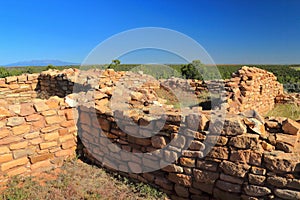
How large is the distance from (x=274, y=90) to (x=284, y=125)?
10.2m

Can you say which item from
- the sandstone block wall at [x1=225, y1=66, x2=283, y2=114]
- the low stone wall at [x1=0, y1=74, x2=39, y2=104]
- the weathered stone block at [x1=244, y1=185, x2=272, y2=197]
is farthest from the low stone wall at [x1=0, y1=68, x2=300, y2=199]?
the low stone wall at [x1=0, y1=74, x2=39, y2=104]

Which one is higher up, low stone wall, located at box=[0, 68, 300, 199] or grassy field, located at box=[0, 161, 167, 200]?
low stone wall, located at box=[0, 68, 300, 199]

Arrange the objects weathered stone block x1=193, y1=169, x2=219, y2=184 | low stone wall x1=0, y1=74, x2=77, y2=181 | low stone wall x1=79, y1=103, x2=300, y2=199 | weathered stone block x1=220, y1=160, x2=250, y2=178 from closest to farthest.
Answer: low stone wall x1=79, y1=103, x2=300, y2=199 → weathered stone block x1=220, y1=160, x2=250, y2=178 → weathered stone block x1=193, y1=169, x2=219, y2=184 → low stone wall x1=0, y1=74, x2=77, y2=181

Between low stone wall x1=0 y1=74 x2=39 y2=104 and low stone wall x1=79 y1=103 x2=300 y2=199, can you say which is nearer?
low stone wall x1=79 y1=103 x2=300 y2=199

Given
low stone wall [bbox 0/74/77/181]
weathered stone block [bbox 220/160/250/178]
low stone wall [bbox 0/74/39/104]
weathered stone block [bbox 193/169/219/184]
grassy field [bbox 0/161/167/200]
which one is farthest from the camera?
low stone wall [bbox 0/74/39/104]

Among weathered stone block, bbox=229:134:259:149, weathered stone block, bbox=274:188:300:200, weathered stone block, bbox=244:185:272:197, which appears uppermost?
weathered stone block, bbox=229:134:259:149

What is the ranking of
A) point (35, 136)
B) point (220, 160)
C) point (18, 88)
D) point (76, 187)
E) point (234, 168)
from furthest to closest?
1. point (18, 88)
2. point (35, 136)
3. point (76, 187)
4. point (220, 160)
5. point (234, 168)

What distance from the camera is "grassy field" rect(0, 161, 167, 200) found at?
3.85m

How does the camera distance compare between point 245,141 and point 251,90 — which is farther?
point 251,90

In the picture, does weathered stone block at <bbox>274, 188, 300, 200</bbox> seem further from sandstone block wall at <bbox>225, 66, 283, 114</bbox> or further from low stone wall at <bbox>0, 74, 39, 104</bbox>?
low stone wall at <bbox>0, 74, 39, 104</bbox>

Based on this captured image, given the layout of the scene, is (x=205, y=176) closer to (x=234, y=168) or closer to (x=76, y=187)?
(x=234, y=168)

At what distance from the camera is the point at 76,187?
4.09 metres

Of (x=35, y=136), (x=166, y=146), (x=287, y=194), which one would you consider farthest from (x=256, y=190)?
(x=35, y=136)

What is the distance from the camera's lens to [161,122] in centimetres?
388
